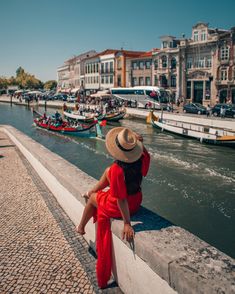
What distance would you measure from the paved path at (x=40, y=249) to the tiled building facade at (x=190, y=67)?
134ft

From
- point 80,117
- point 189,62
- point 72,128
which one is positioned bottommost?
point 72,128

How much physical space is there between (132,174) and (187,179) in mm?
11984

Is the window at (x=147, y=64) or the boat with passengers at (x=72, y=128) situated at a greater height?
the window at (x=147, y=64)

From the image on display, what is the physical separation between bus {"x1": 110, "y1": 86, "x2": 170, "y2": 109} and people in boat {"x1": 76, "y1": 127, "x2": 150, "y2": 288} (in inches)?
1581

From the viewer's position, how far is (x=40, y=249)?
511 cm

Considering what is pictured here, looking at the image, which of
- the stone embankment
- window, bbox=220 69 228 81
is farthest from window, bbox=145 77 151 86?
the stone embankment

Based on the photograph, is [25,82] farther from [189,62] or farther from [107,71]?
[189,62]

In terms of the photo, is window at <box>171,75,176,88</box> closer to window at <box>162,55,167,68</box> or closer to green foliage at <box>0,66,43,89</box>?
window at <box>162,55,167,68</box>

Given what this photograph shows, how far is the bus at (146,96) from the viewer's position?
147 ft

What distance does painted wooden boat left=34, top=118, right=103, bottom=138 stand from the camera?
2841 cm

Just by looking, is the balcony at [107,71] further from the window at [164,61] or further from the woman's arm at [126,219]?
the woman's arm at [126,219]

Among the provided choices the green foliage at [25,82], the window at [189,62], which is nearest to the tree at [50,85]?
the green foliage at [25,82]

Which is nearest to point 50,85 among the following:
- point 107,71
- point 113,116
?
point 107,71

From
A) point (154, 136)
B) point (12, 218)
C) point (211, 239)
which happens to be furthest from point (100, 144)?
point (12, 218)
